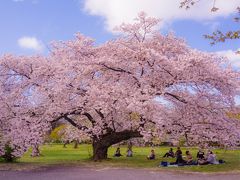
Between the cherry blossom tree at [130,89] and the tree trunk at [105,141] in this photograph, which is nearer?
the cherry blossom tree at [130,89]

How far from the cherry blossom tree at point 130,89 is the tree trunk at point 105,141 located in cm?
8

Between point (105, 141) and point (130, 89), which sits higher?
point (130, 89)

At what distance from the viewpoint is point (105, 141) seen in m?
34.9

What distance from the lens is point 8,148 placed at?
107ft

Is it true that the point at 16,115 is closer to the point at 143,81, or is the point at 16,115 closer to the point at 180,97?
the point at 143,81

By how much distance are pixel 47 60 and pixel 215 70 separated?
13.5 m

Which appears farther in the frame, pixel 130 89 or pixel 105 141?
pixel 105 141

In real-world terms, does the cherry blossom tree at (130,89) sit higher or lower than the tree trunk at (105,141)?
higher

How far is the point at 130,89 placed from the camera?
103ft

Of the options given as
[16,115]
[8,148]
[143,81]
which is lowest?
[8,148]

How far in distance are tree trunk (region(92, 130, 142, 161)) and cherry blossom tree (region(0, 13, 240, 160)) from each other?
0.08 metres

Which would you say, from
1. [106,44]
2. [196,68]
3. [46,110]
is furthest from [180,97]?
[46,110]

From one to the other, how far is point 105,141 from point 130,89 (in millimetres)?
5772

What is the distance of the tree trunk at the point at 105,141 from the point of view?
34.4 metres
